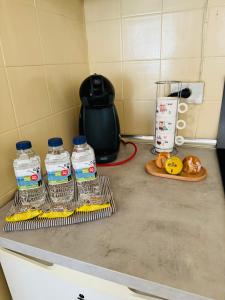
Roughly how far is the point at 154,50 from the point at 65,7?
39cm

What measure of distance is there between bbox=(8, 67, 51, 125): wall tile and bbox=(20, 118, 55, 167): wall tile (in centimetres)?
2

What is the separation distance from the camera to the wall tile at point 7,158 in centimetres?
61

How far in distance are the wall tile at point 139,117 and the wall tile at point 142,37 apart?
202mm

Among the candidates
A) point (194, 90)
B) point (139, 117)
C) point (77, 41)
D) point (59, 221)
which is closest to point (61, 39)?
point (77, 41)

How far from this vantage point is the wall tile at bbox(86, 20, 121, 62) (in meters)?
0.93

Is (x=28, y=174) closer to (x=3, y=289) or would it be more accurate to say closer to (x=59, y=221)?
(x=59, y=221)

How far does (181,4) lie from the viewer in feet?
2.65

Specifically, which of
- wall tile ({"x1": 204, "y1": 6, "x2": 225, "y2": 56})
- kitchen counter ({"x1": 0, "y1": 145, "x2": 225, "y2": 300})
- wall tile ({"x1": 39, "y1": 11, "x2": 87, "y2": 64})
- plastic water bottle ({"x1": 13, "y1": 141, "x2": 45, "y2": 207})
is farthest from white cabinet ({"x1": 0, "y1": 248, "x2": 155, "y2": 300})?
wall tile ({"x1": 204, "y1": 6, "x2": 225, "y2": 56})

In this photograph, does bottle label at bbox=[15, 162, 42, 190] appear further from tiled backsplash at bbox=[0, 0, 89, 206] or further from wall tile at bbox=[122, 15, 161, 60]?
wall tile at bbox=[122, 15, 161, 60]

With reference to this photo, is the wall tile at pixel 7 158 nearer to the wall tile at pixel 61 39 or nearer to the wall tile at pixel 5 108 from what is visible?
the wall tile at pixel 5 108

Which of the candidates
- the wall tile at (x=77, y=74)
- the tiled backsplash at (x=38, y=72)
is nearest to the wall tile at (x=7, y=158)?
the tiled backsplash at (x=38, y=72)

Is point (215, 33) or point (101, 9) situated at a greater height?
point (101, 9)

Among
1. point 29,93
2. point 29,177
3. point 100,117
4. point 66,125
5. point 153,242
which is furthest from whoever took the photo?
point 66,125

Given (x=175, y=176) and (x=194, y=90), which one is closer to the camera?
(x=175, y=176)
